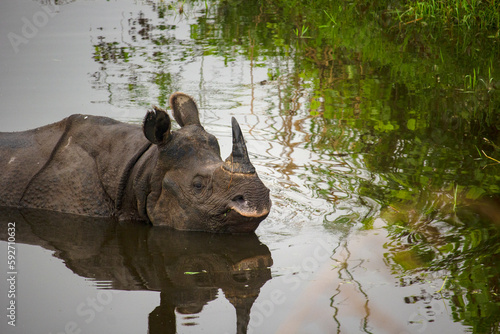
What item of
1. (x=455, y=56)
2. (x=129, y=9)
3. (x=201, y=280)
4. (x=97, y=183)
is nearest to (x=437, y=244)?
(x=201, y=280)

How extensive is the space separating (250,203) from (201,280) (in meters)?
0.85

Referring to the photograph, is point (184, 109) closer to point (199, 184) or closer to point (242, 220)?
point (199, 184)

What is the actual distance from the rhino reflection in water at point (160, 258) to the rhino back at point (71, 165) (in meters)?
0.14

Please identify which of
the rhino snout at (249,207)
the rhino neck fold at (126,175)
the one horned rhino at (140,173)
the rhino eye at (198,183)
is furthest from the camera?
the rhino neck fold at (126,175)

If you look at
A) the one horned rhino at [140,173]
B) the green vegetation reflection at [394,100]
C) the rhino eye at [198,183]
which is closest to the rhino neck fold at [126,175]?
the one horned rhino at [140,173]

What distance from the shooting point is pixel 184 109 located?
7.39 meters

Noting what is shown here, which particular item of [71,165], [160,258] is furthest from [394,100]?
[160,258]

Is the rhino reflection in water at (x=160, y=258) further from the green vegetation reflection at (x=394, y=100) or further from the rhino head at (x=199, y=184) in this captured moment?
the green vegetation reflection at (x=394, y=100)

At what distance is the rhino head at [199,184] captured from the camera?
21.6ft

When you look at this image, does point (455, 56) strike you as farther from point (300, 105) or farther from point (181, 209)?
point (181, 209)

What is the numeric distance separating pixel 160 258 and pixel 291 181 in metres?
1.95

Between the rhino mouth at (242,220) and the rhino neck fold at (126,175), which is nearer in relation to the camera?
the rhino mouth at (242,220)

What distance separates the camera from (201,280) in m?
6.07

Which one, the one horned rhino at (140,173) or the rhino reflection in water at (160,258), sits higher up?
the one horned rhino at (140,173)
